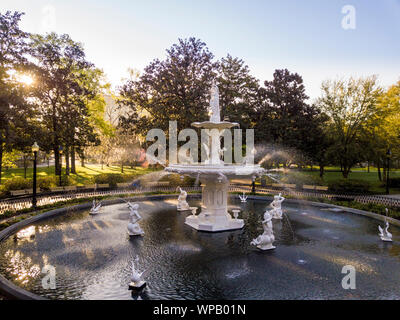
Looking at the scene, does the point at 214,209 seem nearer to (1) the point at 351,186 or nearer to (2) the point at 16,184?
(1) the point at 351,186

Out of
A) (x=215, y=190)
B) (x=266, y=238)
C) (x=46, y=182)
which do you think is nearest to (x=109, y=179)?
(x=46, y=182)

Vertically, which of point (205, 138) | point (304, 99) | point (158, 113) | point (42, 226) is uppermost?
point (304, 99)

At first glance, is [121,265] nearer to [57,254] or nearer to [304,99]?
[57,254]

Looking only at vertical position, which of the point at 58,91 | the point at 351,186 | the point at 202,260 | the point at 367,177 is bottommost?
the point at 367,177

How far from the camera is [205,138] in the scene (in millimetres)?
30984

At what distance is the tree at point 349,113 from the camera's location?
3250 cm

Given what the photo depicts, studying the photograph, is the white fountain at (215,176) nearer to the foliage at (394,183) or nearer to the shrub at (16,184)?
the shrub at (16,184)

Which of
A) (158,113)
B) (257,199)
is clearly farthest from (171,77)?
(257,199)

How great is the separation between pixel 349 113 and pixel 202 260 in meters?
32.6

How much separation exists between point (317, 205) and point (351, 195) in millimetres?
5959

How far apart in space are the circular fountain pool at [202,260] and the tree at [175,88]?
1775cm

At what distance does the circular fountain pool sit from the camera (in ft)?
25.8

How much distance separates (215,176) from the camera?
1436cm

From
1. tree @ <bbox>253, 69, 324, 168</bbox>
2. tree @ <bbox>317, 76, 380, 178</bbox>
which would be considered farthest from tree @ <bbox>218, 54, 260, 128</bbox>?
tree @ <bbox>317, 76, 380, 178</bbox>
